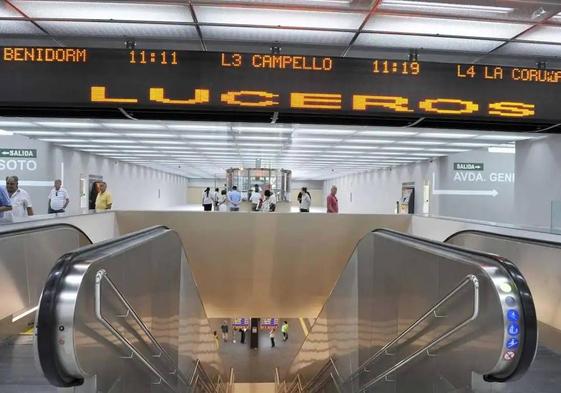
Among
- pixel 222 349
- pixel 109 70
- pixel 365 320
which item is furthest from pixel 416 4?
pixel 222 349

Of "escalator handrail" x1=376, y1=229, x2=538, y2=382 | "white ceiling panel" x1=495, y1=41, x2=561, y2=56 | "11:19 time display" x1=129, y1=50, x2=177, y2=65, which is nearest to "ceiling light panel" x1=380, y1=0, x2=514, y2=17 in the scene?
"white ceiling panel" x1=495, y1=41, x2=561, y2=56

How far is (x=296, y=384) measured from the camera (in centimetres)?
1098

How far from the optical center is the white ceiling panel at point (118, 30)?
5676 millimetres

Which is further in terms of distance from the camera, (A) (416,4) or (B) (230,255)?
(B) (230,255)

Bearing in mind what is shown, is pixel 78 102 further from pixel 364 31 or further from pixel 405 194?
pixel 405 194

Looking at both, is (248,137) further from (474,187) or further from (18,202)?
(474,187)

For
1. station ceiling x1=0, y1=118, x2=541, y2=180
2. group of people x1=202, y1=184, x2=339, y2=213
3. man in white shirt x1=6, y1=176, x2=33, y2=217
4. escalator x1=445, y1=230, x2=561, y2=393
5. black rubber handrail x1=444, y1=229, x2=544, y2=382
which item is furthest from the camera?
group of people x1=202, y1=184, x2=339, y2=213

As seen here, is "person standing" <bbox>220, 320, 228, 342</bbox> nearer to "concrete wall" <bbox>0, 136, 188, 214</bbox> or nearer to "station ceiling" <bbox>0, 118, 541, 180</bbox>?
"concrete wall" <bbox>0, 136, 188, 214</bbox>

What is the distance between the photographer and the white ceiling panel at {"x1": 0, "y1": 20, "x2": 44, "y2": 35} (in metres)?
5.68

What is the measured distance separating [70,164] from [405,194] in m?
15.1

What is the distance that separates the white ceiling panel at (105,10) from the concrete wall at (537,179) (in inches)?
313

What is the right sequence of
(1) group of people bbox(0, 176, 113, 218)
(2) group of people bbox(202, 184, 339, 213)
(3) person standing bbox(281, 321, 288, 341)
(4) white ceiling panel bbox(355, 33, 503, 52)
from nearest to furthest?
(4) white ceiling panel bbox(355, 33, 503, 52) → (1) group of people bbox(0, 176, 113, 218) → (2) group of people bbox(202, 184, 339, 213) → (3) person standing bbox(281, 321, 288, 341)

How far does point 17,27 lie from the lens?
5848 mm

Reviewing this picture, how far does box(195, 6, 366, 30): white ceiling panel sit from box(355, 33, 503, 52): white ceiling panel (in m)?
0.56
